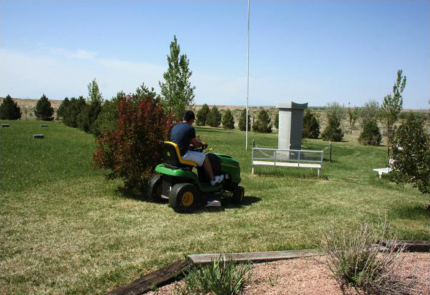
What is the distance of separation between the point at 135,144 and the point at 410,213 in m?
5.96

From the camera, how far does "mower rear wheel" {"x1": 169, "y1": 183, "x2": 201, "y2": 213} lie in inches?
270

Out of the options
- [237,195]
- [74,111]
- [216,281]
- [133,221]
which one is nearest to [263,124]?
[74,111]

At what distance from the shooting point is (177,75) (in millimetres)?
32438

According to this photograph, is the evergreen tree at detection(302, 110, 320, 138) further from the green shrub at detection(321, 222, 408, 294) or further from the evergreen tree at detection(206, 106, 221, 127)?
the green shrub at detection(321, 222, 408, 294)

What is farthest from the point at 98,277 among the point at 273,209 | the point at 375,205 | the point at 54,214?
the point at 375,205

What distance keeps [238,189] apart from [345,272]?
4503 millimetres

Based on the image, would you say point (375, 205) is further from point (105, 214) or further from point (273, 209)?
point (105, 214)

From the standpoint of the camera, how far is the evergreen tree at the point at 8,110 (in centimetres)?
3591

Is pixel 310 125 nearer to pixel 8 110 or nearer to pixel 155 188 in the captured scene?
pixel 155 188

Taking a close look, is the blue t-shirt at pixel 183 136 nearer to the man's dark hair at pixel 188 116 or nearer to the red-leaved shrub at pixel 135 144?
the man's dark hair at pixel 188 116

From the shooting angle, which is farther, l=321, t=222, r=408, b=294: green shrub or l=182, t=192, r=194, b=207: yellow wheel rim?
l=182, t=192, r=194, b=207: yellow wheel rim

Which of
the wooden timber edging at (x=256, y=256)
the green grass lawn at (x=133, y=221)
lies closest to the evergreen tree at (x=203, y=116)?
the green grass lawn at (x=133, y=221)

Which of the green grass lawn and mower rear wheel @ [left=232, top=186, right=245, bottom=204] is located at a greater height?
mower rear wheel @ [left=232, top=186, right=245, bottom=204]

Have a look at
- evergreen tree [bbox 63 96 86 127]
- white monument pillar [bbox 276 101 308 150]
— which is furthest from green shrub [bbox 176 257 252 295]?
evergreen tree [bbox 63 96 86 127]
